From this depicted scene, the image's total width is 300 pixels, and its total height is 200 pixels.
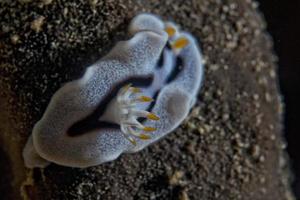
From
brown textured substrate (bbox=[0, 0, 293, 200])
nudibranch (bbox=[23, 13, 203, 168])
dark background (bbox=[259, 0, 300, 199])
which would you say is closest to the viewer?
nudibranch (bbox=[23, 13, 203, 168])

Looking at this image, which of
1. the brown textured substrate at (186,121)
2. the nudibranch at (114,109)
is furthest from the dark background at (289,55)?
the nudibranch at (114,109)

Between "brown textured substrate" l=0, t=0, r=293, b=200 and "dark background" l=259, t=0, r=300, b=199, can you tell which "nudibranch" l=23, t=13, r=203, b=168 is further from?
"dark background" l=259, t=0, r=300, b=199

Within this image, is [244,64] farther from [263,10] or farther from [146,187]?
[146,187]

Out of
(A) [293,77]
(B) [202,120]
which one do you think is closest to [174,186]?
(B) [202,120]

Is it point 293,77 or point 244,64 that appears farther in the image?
point 293,77

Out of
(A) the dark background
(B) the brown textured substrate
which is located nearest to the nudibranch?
(B) the brown textured substrate

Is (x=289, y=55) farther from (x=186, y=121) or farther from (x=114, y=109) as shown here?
(x=114, y=109)
